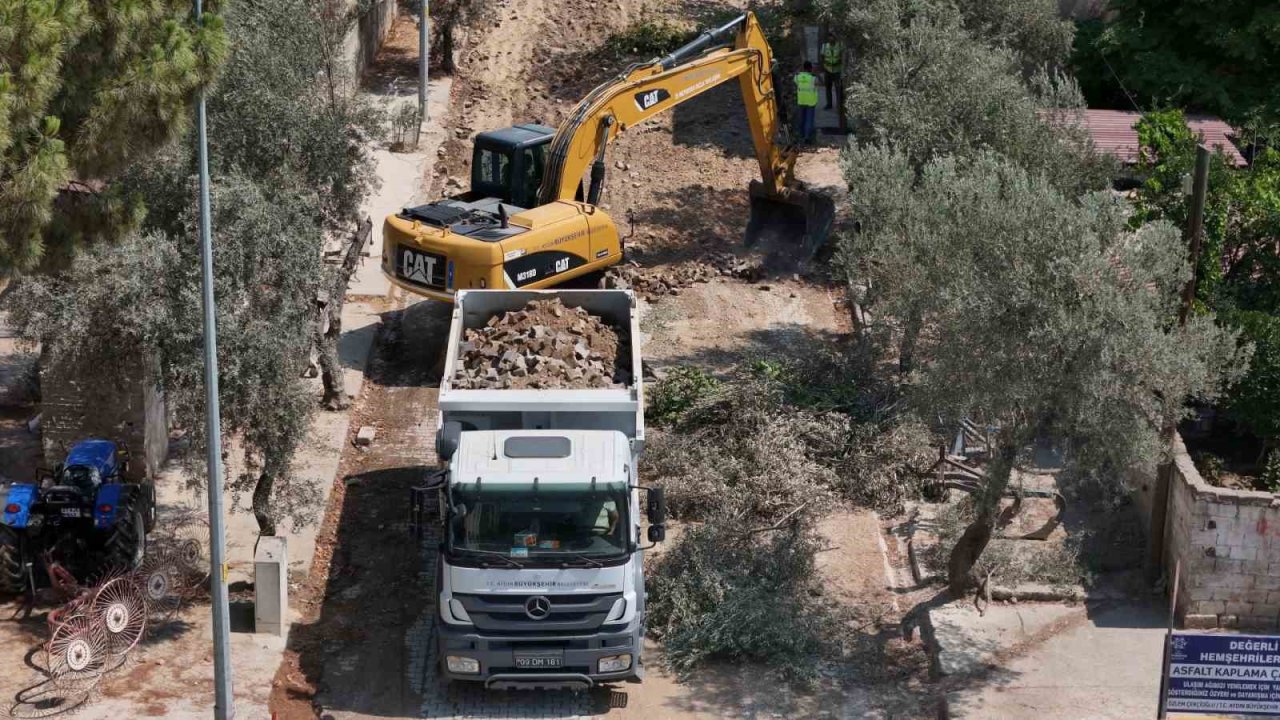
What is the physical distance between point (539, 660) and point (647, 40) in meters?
23.1

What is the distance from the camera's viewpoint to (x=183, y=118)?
1441cm

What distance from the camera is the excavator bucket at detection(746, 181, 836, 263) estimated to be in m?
25.9

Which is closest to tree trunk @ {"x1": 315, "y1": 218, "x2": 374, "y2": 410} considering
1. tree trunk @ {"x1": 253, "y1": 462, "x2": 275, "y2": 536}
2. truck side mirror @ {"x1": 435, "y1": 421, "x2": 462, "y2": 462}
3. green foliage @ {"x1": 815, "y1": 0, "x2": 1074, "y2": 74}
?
tree trunk @ {"x1": 253, "y1": 462, "x2": 275, "y2": 536}

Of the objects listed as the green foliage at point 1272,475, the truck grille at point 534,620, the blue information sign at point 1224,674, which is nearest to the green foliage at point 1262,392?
the green foliage at point 1272,475

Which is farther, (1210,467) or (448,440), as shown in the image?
(1210,467)

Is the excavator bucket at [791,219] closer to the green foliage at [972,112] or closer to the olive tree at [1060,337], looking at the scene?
the green foliage at [972,112]

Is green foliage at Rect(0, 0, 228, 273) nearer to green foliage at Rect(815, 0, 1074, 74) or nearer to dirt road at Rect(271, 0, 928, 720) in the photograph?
dirt road at Rect(271, 0, 928, 720)

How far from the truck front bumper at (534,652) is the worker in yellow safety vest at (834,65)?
18832mm

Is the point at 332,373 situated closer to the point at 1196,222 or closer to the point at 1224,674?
the point at 1196,222

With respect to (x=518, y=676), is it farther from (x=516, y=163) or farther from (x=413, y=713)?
(x=516, y=163)

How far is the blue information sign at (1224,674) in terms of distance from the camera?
12.4 meters

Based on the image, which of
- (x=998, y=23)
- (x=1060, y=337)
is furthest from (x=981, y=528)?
(x=998, y=23)

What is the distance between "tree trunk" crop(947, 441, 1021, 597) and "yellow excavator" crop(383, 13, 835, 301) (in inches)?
295

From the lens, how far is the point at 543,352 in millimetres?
16641
